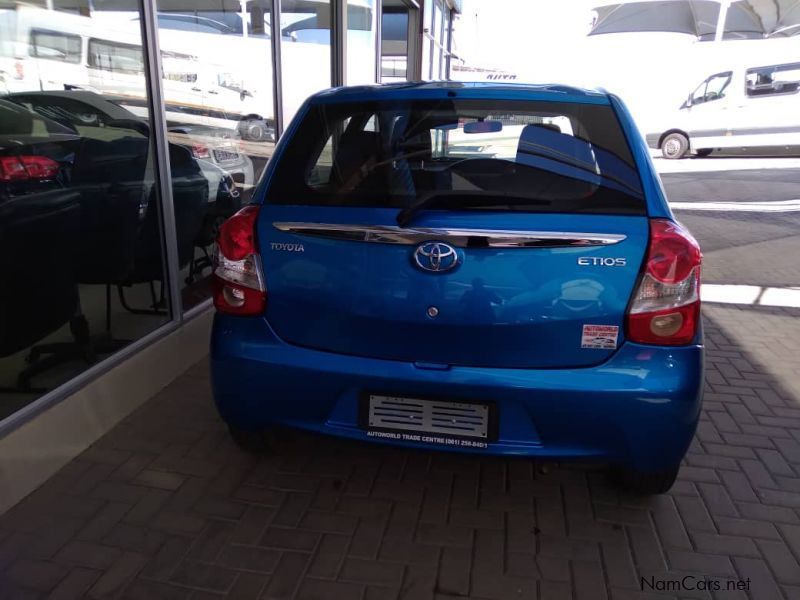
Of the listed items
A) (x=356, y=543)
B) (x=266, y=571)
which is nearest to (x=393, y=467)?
(x=356, y=543)

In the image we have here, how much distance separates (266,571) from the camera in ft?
7.11

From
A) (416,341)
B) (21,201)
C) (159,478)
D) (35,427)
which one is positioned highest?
(21,201)

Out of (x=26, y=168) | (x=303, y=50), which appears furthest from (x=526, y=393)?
(x=303, y=50)

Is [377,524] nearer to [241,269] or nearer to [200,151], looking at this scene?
[241,269]

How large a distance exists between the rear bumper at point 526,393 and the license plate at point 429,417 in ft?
0.12

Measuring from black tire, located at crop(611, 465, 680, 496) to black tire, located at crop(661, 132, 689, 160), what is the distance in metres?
17.3

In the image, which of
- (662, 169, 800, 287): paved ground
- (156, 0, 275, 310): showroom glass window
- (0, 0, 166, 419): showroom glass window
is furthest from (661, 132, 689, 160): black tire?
(0, 0, 166, 419): showroom glass window

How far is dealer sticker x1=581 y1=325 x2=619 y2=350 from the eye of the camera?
6.70 ft

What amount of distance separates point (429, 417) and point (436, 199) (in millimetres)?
739

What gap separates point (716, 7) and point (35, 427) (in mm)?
39414

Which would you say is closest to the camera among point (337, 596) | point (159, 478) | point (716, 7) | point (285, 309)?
point (337, 596)

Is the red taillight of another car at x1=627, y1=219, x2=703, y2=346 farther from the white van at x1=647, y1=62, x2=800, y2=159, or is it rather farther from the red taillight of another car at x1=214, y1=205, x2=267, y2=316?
the white van at x1=647, y1=62, x2=800, y2=159

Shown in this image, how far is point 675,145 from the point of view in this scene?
699 inches

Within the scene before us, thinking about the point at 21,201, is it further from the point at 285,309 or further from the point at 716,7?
the point at 716,7
